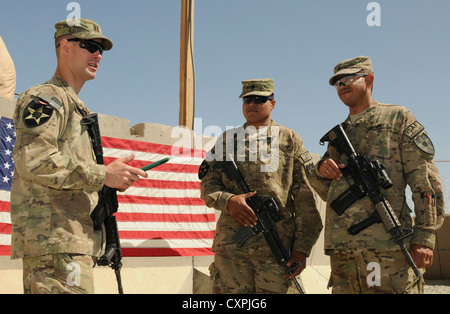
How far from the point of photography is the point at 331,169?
3.46 meters

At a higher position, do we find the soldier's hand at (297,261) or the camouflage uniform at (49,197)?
the camouflage uniform at (49,197)

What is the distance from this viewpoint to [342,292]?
3324 millimetres

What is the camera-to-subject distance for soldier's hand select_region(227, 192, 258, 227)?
3650mm

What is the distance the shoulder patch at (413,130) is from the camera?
10.9 feet

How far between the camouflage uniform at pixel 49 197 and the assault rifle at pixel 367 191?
5.84ft

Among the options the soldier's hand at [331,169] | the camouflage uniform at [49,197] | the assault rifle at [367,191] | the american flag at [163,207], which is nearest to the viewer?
the camouflage uniform at [49,197]

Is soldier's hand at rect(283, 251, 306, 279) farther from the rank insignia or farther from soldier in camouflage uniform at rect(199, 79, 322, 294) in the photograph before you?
the rank insignia

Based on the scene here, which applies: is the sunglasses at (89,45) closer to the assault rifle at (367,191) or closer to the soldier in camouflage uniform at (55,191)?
the soldier in camouflage uniform at (55,191)

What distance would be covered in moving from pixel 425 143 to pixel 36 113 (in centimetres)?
252

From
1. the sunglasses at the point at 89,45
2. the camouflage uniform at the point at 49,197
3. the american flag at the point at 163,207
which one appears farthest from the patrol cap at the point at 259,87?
the american flag at the point at 163,207

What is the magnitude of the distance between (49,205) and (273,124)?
219 cm

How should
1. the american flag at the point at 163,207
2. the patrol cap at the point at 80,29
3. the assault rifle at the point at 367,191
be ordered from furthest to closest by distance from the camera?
1. the american flag at the point at 163,207
2. the assault rifle at the point at 367,191
3. the patrol cap at the point at 80,29
